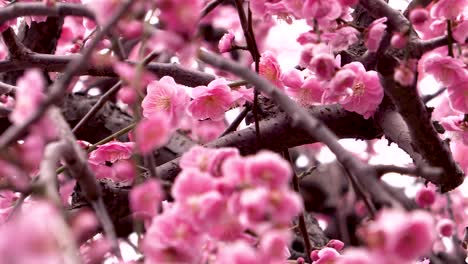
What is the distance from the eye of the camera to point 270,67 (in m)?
1.25

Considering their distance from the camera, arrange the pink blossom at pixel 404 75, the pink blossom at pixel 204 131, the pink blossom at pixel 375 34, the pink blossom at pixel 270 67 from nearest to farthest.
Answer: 1. the pink blossom at pixel 404 75
2. the pink blossom at pixel 375 34
3. the pink blossom at pixel 270 67
4. the pink blossom at pixel 204 131

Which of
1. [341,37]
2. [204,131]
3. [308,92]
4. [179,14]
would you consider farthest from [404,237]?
[204,131]

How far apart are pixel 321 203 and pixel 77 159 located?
199 cm

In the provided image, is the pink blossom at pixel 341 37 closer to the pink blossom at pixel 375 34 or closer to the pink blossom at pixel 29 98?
the pink blossom at pixel 375 34

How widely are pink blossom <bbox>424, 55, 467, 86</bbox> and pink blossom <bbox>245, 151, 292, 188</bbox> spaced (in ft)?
1.81

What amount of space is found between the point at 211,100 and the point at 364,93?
27 centimetres

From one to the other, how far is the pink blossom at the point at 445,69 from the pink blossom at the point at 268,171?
55 cm

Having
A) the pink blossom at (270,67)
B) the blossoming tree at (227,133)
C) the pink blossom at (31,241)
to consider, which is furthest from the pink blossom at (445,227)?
the pink blossom at (31,241)

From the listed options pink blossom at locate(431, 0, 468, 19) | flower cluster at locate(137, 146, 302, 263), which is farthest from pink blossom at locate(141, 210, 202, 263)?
pink blossom at locate(431, 0, 468, 19)

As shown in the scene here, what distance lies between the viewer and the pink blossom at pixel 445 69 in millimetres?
1035

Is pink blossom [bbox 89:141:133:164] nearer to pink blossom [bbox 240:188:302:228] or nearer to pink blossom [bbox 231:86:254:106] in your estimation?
pink blossom [bbox 231:86:254:106]

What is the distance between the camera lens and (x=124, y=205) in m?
1.32

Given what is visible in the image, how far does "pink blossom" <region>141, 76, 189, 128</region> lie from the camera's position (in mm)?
1212

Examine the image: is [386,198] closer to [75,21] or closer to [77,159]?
[77,159]
